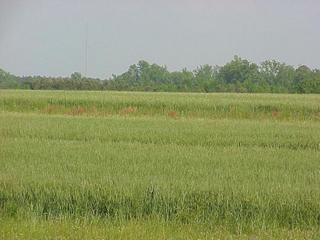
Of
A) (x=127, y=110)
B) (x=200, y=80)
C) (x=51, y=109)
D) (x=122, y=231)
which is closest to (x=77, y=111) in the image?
(x=51, y=109)

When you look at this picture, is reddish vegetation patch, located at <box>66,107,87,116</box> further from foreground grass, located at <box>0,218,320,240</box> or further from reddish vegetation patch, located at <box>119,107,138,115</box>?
foreground grass, located at <box>0,218,320,240</box>

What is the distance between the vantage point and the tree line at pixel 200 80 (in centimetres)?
6328

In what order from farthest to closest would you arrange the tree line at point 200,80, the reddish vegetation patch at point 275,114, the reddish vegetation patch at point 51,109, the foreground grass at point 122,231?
1. the tree line at point 200,80
2. the reddish vegetation patch at point 51,109
3. the reddish vegetation patch at point 275,114
4. the foreground grass at point 122,231

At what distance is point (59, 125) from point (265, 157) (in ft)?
31.1

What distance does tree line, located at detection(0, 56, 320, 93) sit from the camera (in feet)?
208

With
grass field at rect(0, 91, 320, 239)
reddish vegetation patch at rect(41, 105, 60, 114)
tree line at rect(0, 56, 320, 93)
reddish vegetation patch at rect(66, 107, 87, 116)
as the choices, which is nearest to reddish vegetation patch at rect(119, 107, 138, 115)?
reddish vegetation patch at rect(66, 107, 87, 116)

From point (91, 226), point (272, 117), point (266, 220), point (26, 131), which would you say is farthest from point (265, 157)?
point (272, 117)

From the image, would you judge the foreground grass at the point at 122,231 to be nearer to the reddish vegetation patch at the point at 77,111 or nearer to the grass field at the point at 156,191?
the grass field at the point at 156,191

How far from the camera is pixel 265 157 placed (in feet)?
34.2

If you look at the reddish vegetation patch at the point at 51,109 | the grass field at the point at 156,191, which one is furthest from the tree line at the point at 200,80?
the grass field at the point at 156,191

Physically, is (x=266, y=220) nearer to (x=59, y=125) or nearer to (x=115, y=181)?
(x=115, y=181)

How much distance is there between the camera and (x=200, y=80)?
83938 mm

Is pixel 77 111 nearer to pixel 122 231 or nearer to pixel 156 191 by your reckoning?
pixel 156 191

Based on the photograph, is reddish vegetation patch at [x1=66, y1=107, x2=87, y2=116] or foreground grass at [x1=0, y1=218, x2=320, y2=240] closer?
foreground grass at [x1=0, y1=218, x2=320, y2=240]
